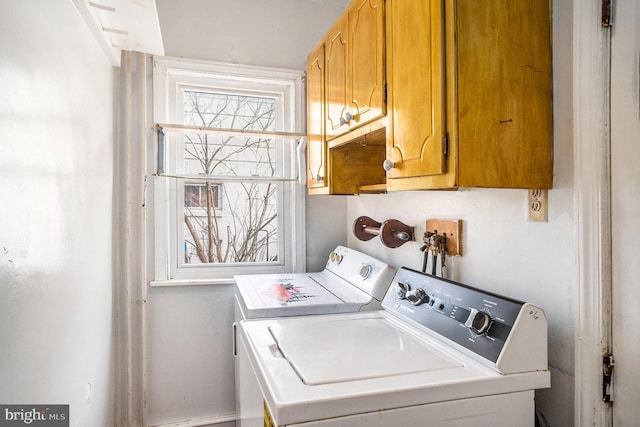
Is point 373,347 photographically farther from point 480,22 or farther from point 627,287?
point 480,22

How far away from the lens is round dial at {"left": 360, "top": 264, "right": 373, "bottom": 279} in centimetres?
186

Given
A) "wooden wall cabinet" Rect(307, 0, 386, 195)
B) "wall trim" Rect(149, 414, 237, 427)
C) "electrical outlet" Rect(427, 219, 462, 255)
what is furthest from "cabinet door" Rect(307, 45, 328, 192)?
"wall trim" Rect(149, 414, 237, 427)

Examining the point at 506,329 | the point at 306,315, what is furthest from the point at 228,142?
the point at 506,329

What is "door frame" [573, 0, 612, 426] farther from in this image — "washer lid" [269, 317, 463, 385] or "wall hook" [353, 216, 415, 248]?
"wall hook" [353, 216, 415, 248]

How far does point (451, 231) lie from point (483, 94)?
1.99 feet

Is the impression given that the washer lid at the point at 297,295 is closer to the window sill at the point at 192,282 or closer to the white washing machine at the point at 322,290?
the white washing machine at the point at 322,290

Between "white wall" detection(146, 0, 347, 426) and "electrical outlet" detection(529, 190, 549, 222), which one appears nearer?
"electrical outlet" detection(529, 190, 549, 222)

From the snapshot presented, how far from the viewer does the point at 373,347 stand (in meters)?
1.18

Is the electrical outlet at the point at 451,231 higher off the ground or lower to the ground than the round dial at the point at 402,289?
higher

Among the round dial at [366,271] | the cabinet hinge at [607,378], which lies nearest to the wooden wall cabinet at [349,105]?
the round dial at [366,271]

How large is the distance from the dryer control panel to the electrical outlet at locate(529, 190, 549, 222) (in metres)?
0.26

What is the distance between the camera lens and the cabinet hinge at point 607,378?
3.09ft

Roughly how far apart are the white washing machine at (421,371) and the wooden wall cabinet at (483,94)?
1.22 ft

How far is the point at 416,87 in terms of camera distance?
1.13 meters
